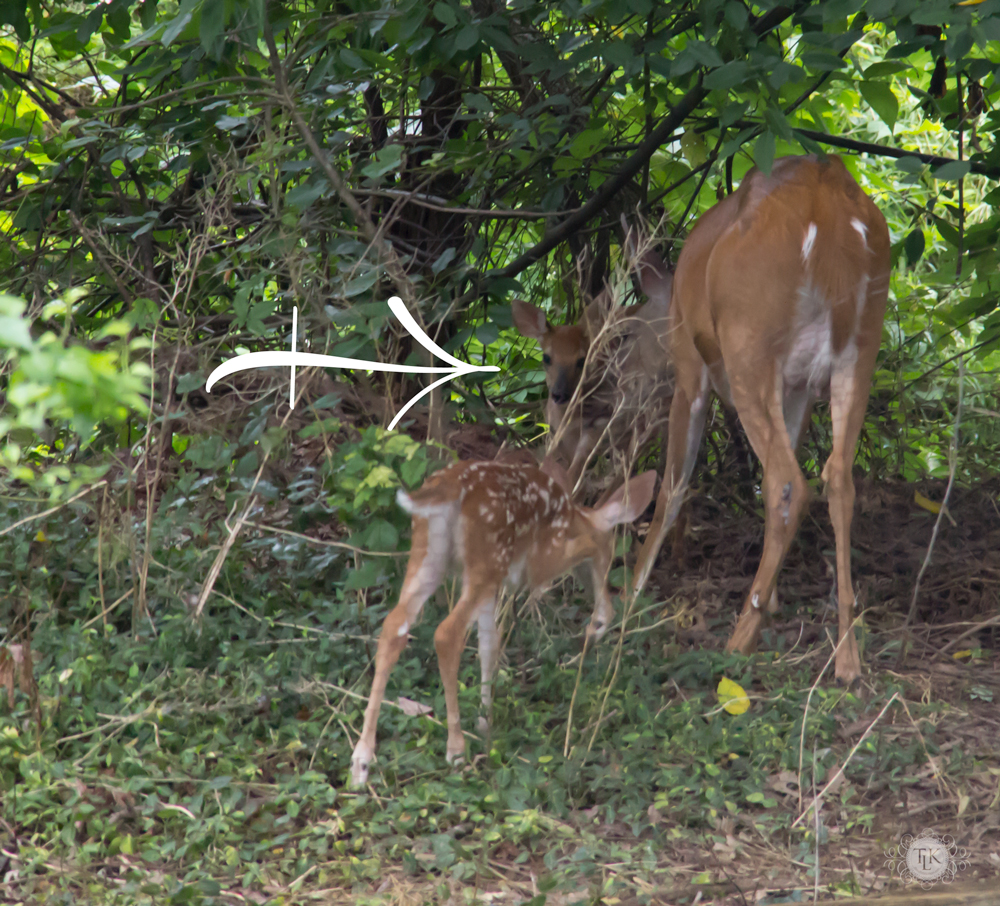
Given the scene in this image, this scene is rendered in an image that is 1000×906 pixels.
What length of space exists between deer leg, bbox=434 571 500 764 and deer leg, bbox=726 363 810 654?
1407mm

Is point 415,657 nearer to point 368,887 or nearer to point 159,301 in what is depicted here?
point 368,887

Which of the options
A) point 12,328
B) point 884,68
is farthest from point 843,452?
point 12,328

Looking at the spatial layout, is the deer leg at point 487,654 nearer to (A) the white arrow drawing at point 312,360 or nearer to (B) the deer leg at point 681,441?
(A) the white arrow drawing at point 312,360

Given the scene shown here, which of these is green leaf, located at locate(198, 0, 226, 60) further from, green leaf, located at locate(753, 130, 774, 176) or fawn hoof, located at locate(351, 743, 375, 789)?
fawn hoof, located at locate(351, 743, 375, 789)

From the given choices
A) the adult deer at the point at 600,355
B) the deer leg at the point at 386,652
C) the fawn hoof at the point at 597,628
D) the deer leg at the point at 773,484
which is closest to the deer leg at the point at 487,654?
the deer leg at the point at 386,652

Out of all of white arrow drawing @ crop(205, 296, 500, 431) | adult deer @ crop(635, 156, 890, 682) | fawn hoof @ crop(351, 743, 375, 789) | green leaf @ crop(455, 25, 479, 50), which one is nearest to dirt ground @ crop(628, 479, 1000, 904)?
adult deer @ crop(635, 156, 890, 682)

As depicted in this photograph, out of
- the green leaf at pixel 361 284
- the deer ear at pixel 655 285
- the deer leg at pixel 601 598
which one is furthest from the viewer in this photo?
the deer ear at pixel 655 285

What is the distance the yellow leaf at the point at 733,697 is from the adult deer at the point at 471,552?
74 centimetres

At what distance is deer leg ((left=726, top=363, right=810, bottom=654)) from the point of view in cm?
448

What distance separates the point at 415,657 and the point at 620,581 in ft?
3.23

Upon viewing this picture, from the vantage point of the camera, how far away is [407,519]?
412 centimetres

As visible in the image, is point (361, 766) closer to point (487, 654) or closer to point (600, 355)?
point (487, 654)

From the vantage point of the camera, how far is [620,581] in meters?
4.74

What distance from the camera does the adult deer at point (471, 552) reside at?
347 cm
